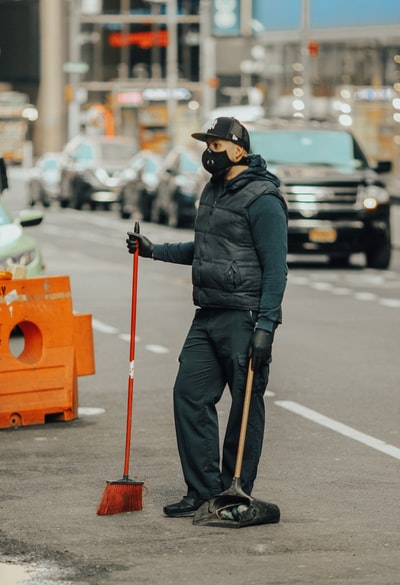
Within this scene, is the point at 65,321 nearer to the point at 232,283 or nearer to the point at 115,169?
the point at 232,283

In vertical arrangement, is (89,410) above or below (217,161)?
below

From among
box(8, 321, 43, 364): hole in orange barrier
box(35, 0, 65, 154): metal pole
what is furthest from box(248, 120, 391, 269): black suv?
box(35, 0, 65, 154): metal pole

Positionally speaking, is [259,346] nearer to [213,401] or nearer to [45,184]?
[213,401]

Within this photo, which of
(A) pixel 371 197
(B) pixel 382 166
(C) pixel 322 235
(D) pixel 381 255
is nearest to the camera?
(C) pixel 322 235

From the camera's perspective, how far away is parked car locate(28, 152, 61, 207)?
44156 millimetres

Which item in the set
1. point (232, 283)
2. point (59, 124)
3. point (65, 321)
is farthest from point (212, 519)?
point (59, 124)

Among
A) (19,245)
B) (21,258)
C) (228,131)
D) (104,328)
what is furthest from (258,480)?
(104,328)

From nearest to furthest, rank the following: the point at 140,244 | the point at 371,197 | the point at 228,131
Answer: the point at 228,131
the point at 140,244
the point at 371,197

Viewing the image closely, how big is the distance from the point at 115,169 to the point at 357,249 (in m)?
18.4

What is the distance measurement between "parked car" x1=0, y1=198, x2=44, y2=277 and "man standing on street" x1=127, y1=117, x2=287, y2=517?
276 inches

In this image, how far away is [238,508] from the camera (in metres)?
7.68

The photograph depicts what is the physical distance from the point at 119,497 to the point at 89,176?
3370 centimetres

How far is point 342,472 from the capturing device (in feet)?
29.9

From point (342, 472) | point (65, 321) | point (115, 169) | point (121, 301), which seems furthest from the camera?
point (115, 169)
